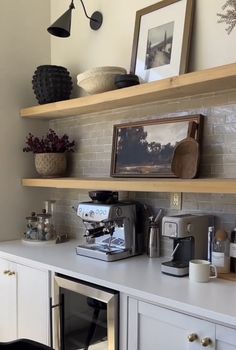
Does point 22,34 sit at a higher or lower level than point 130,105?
higher

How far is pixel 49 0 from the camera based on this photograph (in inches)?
122

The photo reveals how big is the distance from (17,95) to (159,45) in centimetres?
119

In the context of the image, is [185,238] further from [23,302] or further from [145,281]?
[23,302]

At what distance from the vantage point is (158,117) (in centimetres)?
235

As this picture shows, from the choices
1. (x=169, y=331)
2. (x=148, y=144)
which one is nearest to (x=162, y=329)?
(x=169, y=331)

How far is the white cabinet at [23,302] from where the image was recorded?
7.35ft

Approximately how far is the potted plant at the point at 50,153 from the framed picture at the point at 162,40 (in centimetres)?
76

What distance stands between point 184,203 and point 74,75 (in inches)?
52.1

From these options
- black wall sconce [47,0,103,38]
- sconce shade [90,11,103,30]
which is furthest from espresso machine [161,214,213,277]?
sconce shade [90,11,103,30]

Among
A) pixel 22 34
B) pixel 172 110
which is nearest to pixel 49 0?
pixel 22 34

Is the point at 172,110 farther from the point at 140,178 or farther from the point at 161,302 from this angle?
the point at 161,302

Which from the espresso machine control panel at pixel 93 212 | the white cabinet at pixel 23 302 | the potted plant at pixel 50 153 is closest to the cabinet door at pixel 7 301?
the white cabinet at pixel 23 302

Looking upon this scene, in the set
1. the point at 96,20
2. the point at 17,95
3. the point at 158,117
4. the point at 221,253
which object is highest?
the point at 96,20

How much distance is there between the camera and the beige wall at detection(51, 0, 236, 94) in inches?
81.3
